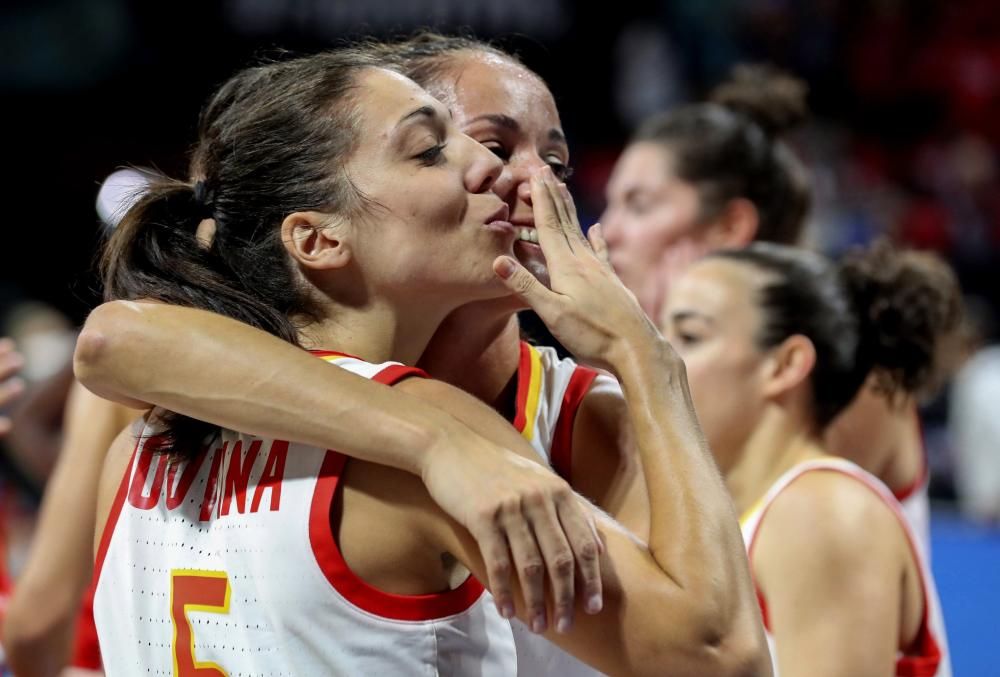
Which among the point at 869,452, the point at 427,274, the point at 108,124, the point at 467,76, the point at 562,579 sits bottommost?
the point at 108,124

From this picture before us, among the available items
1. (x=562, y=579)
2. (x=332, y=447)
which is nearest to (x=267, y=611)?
(x=332, y=447)

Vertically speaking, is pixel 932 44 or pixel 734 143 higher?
pixel 734 143

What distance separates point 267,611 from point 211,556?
0.12 m

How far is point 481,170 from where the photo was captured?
1.81 m

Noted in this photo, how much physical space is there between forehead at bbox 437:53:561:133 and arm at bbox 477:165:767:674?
0.29m

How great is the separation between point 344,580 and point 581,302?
0.49m

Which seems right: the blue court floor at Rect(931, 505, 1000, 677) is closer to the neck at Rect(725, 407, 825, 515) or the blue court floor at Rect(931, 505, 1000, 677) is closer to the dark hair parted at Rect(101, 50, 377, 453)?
the neck at Rect(725, 407, 825, 515)

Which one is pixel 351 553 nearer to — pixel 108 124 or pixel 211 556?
pixel 211 556

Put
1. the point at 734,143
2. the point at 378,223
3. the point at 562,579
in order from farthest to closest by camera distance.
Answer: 1. the point at 734,143
2. the point at 378,223
3. the point at 562,579

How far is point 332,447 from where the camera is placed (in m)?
1.55

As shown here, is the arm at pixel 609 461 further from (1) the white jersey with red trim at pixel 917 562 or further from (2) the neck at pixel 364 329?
(1) the white jersey with red trim at pixel 917 562

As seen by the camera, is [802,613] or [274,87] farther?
[802,613]

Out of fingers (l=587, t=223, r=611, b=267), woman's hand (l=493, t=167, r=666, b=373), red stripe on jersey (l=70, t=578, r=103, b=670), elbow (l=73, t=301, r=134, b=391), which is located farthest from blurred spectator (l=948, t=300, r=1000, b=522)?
elbow (l=73, t=301, r=134, b=391)

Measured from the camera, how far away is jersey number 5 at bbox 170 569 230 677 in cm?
165
